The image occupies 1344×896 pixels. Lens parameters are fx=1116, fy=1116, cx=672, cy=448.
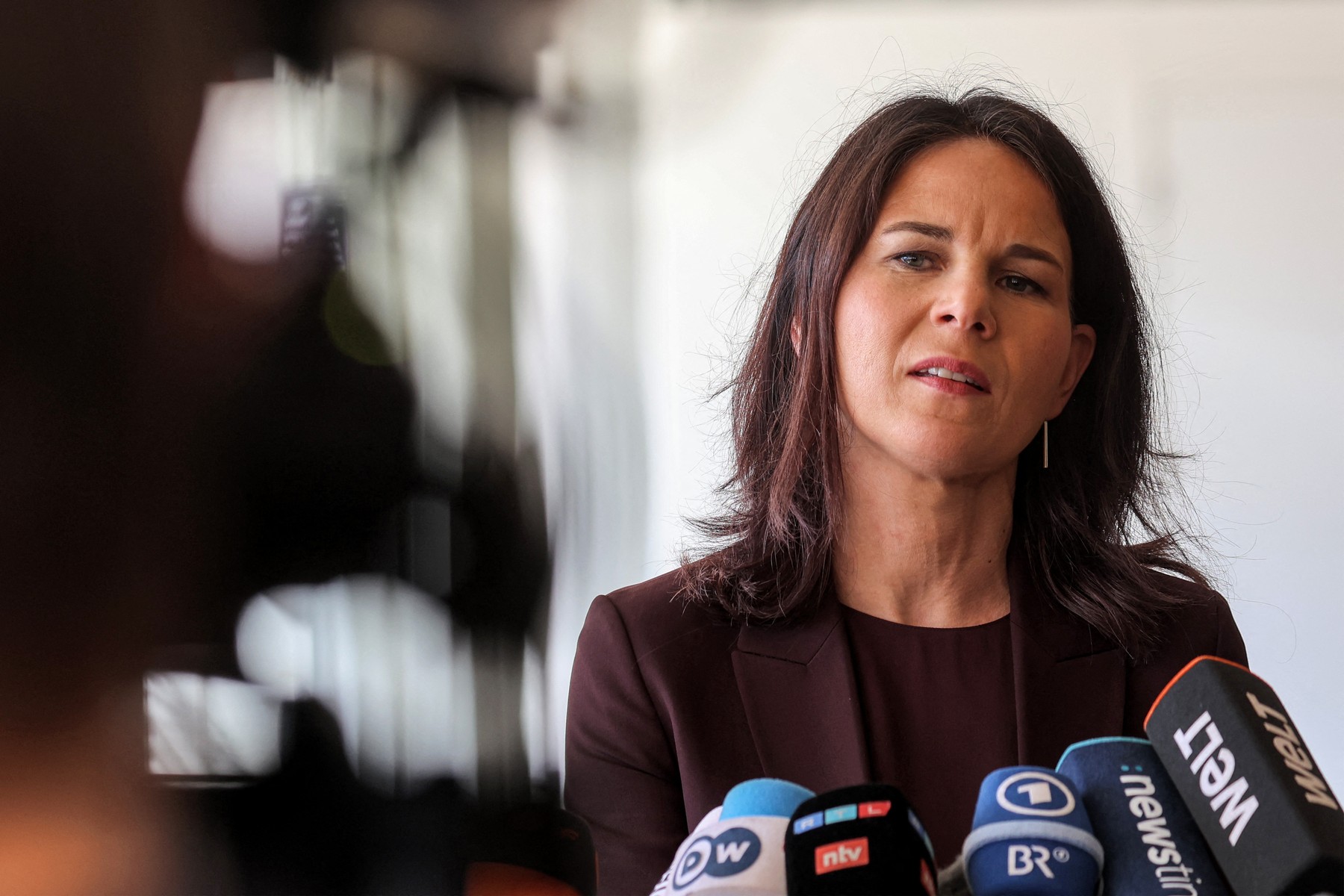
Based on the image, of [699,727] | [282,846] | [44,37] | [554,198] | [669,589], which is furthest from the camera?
[669,589]

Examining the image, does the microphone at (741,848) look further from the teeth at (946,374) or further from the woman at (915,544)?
the teeth at (946,374)

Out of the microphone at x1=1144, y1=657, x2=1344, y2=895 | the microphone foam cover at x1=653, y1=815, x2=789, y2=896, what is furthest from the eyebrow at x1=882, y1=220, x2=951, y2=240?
the microphone foam cover at x1=653, y1=815, x2=789, y2=896

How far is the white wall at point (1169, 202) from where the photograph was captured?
1317 millimetres

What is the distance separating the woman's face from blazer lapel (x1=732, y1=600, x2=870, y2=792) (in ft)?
0.63

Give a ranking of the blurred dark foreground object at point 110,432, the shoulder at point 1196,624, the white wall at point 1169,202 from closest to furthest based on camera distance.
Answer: the blurred dark foreground object at point 110,432 < the shoulder at point 1196,624 < the white wall at point 1169,202

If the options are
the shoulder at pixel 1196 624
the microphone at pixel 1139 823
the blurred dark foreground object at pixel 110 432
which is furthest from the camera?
the shoulder at pixel 1196 624

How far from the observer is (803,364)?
1.13 metres

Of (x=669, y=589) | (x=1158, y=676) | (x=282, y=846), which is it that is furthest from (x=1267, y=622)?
(x=282, y=846)

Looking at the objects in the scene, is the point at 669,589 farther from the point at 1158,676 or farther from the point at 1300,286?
the point at 1300,286

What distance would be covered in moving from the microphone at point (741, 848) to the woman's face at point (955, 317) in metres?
0.55

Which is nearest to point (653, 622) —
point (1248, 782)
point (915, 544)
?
point (915, 544)

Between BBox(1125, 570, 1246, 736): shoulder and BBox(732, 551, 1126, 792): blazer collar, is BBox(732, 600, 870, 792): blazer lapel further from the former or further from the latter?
BBox(1125, 570, 1246, 736): shoulder

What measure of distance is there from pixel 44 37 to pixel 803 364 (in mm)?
809

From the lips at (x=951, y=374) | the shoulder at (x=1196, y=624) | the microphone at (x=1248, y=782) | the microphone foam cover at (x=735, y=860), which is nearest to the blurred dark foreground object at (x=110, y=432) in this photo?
the microphone foam cover at (x=735, y=860)
